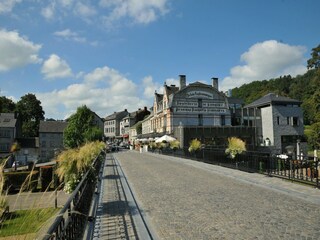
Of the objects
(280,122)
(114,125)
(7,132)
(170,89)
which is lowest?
(7,132)

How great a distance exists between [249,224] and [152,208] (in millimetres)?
2798

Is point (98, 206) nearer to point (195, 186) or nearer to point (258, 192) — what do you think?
point (195, 186)

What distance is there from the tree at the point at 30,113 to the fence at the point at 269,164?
221ft

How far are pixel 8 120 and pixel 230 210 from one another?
6686 cm

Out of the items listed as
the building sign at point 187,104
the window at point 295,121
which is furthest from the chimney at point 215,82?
the window at point 295,121

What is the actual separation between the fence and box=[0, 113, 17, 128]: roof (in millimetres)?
51543

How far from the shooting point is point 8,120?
63281 mm

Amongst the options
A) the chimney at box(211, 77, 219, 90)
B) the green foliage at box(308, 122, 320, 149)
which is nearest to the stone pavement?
the green foliage at box(308, 122, 320, 149)

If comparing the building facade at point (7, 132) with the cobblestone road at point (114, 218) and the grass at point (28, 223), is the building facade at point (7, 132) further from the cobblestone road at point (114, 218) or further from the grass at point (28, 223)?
the grass at point (28, 223)

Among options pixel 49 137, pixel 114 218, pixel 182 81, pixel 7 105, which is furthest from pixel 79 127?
pixel 114 218

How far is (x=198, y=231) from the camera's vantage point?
5750 millimetres

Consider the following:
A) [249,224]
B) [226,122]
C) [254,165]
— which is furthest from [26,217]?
[226,122]

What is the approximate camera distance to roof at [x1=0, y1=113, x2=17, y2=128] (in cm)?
6209

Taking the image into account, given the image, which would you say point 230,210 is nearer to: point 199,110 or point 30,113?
point 199,110
